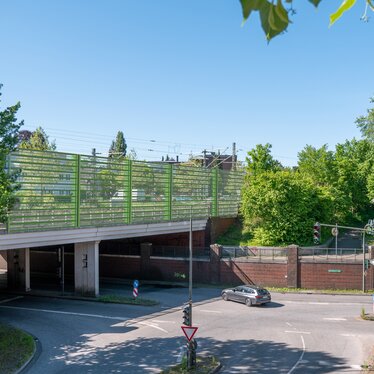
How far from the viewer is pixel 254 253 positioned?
139 feet

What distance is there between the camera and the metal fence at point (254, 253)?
41281mm

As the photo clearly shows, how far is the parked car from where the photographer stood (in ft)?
107

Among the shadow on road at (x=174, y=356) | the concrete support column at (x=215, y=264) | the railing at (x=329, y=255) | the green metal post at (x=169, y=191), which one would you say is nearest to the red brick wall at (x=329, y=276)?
the railing at (x=329, y=255)

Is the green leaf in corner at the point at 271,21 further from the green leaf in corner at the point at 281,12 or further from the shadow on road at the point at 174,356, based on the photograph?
the shadow on road at the point at 174,356

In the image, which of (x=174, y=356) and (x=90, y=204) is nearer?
(x=174, y=356)

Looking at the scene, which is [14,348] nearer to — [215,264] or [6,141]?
[6,141]

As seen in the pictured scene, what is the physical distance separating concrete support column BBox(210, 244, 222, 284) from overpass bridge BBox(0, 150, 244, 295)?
5.37 meters

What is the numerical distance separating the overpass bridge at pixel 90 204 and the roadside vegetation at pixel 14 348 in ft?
21.2

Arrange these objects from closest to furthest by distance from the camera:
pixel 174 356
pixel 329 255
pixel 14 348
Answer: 1. pixel 174 356
2. pixel 14 348
3. pixel 329 255

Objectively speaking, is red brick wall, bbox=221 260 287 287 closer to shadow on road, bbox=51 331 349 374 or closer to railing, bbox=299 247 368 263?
railing, bbox=299 247 368 263

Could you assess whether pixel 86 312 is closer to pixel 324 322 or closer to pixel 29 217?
pixel 29 217

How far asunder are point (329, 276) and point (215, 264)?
9.60 meters

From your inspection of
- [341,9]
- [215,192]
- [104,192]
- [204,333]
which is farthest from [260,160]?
[341,9]

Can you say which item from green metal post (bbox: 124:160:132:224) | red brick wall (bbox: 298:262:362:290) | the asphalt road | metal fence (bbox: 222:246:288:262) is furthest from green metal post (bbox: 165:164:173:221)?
red brick wall (bbox: 298:262:362:290)
